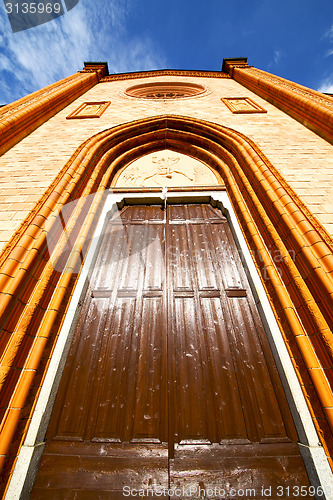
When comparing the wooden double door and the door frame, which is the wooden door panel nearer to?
the wooden double door

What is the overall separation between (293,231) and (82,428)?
8.74 ft

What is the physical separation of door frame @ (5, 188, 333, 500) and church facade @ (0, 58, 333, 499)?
0.04 ft

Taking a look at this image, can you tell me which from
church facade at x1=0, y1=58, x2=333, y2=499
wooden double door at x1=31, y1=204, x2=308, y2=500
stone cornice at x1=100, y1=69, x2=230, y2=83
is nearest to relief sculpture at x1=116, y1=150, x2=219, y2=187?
church facade at x1=0, y1=58, x2=333, y2=499

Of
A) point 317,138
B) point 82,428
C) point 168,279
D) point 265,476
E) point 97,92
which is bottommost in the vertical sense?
point 265,476

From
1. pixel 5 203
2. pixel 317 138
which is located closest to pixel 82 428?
pixel 5 203

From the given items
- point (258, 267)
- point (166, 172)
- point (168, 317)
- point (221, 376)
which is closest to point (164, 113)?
point (166, 172)

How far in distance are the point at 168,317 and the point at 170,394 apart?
68 cm

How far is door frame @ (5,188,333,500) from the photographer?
140 centimetres

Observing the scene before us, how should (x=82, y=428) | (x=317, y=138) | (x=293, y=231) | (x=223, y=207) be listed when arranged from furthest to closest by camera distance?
(x=317, y=138) < (x=223, y=207) < (x=293, y=231) < (x=82, y=428)

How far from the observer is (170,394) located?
176cm

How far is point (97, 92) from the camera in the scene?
6402 millimetres

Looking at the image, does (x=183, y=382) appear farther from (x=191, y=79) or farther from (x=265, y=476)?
(x=191, y=79)

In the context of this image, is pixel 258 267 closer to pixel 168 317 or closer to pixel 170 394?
pixel 168 317

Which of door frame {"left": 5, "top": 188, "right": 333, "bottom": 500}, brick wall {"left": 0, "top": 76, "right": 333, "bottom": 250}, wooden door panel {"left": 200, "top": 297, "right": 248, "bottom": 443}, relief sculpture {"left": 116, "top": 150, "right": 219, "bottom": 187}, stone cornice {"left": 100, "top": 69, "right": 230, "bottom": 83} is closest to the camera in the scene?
door frame {"left": 5, "top": 188, "right": 333, "bottom": 500}
